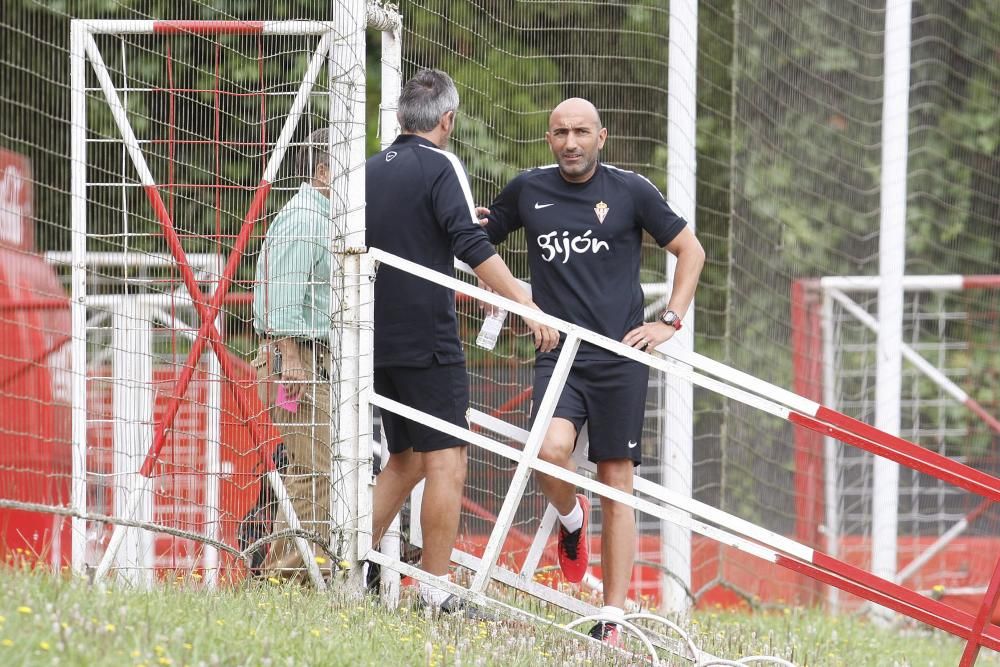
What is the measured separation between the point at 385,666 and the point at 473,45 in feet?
11.9

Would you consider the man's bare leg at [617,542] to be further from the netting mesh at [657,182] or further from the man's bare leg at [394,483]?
the netting mesh at [657,182]

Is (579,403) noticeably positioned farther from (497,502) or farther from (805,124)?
(805,124)

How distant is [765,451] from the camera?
9055mm

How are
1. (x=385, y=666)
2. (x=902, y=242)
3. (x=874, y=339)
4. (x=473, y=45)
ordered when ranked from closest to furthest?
(x=385, y=666)
(x=473, y=45)
(x=902, y=242)
(x=874, y=339)

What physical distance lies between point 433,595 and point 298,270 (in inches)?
51.0

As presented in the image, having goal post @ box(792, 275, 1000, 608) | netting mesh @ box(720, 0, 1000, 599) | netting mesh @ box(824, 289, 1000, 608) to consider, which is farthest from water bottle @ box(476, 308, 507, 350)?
netting mesh @ box(824, 289, 1000, 608)

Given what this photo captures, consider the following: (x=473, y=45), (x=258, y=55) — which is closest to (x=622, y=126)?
(x=473, y=45)

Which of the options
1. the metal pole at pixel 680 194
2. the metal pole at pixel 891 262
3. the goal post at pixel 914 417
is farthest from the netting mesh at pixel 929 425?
the metal pole at pixel 680 194

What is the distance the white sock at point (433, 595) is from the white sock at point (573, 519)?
0.60 meters

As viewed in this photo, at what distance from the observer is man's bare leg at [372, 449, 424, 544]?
545 cm

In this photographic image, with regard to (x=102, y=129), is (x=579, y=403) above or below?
below

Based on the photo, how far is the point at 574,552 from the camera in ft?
18.5

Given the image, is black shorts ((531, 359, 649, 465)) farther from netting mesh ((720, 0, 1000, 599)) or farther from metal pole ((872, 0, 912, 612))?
metal pole ((872, 0, 912, 612))

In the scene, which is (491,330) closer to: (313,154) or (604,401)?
(604,401)
